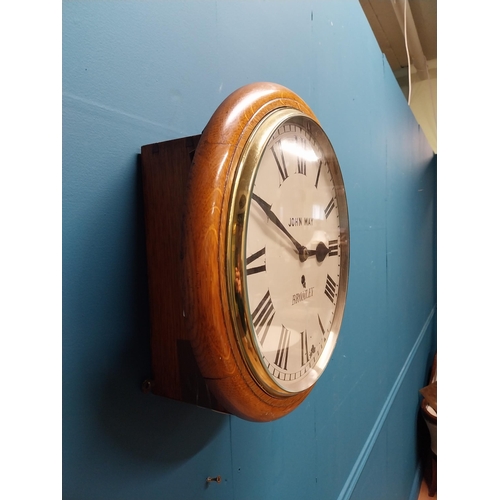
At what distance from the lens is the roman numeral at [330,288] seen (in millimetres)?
565

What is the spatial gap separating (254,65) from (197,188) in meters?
0.38

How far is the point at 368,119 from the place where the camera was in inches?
48.4

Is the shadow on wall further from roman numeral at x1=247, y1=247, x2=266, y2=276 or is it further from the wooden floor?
the wooden floor

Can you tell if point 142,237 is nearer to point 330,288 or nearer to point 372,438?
point 330,288

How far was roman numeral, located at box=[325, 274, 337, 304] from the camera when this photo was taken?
565 millimetres

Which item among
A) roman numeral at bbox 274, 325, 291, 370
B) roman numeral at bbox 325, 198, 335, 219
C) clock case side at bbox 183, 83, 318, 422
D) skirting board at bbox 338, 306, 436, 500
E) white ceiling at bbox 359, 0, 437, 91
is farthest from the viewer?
white ceiling at bbox 359, 0, 437, 91

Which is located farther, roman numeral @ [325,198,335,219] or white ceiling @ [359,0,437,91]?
white ceiling @ [359,0,437,91]

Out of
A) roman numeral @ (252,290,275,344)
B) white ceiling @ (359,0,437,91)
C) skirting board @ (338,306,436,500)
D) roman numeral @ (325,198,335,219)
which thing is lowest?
skirting board @ (338,306,436,500)

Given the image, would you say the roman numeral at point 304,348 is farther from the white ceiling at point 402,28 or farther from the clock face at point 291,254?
the white ceiling at point 402,28

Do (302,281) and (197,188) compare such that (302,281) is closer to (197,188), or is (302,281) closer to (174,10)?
(197,188)

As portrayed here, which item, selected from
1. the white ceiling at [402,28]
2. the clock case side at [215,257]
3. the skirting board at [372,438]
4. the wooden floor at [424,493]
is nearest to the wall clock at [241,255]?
the clock case side at [215,257]

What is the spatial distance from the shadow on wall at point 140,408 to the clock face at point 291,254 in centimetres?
13

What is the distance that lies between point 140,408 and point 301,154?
1.14ft

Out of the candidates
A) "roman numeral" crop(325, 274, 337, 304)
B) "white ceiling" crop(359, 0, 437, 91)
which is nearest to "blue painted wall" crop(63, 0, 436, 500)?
"roman numeral" crop(325, 274, 337, 304)
